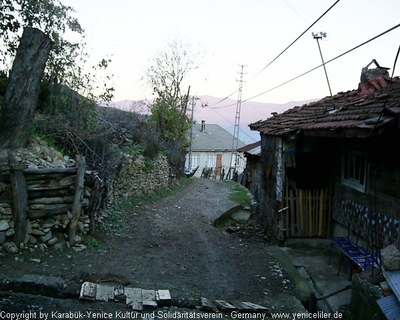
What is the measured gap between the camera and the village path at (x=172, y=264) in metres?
5.36

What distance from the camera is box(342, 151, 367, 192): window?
22.6ft

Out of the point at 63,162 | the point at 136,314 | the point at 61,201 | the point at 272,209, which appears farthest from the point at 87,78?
the point at 136,314

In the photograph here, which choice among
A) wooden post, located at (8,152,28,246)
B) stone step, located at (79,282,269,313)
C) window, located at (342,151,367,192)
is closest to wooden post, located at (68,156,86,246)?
wooden post, located at (8,152,28,246)

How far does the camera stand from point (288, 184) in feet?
26.9

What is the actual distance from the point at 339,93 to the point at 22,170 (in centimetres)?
795

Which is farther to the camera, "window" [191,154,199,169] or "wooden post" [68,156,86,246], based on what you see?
"window" [191,154,199,169]

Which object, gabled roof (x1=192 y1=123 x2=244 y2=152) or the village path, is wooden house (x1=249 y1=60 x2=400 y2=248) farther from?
gabled roof (x1=192 y1=123 x2=244 y2=152)

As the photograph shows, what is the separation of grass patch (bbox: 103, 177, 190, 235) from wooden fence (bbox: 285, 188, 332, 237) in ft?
12.7

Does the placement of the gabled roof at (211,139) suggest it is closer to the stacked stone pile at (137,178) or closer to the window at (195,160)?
Answer: the window at (195,160)

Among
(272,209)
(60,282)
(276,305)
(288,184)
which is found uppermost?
(288,184)

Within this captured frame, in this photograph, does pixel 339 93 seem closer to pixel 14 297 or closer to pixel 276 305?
pixel 276 305

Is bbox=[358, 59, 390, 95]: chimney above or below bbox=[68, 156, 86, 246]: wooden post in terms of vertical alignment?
above

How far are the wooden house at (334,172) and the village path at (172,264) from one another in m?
1.23

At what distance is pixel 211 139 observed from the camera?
136ft
